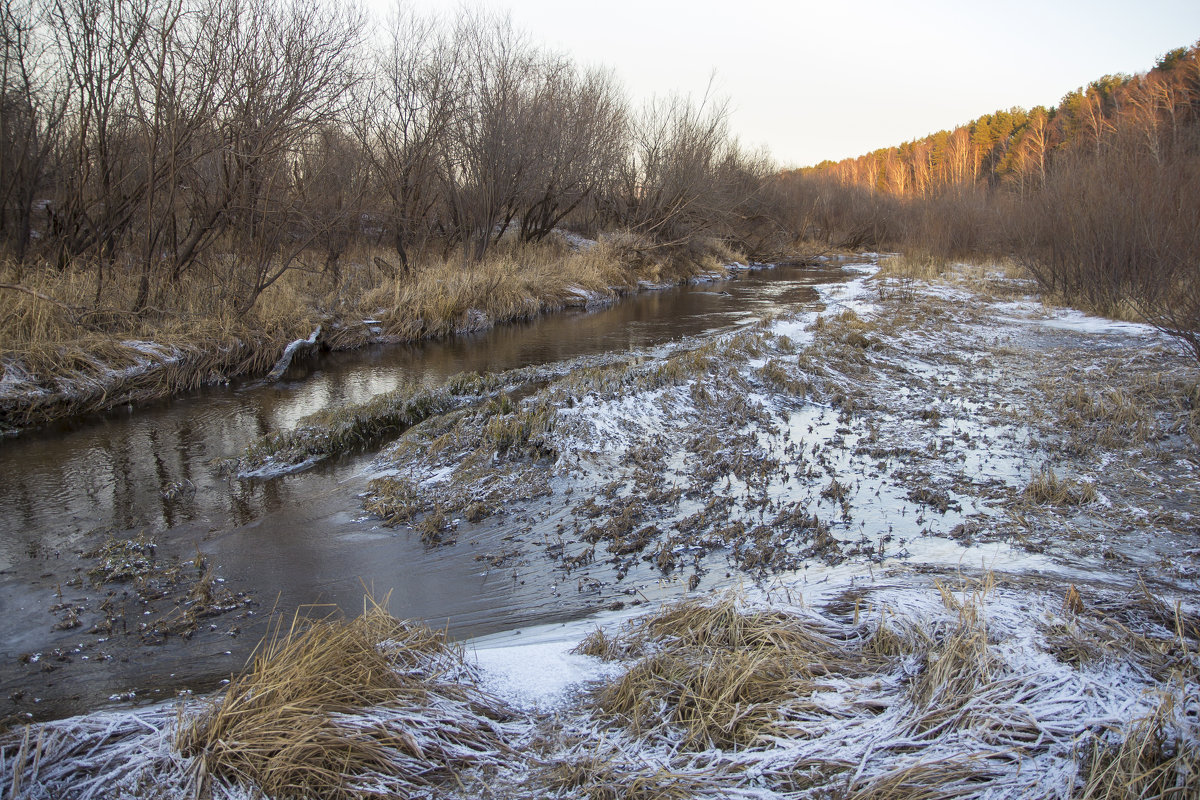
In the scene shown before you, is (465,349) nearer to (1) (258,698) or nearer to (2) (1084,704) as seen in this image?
(1) (258,698)

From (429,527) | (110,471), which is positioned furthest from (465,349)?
(429,527)

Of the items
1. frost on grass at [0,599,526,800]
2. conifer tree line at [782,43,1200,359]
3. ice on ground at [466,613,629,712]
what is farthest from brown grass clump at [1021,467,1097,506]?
frost on grass at [0,599,526,800]

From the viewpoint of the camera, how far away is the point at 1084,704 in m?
2.55

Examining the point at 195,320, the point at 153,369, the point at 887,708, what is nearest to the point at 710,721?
the point at 887,708

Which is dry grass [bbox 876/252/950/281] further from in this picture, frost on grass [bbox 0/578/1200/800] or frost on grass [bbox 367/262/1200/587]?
frost on grass [bbox 0/578/1200/800]

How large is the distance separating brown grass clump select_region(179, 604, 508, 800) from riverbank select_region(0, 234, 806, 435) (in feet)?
23.2

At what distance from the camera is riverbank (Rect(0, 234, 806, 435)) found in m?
8.34

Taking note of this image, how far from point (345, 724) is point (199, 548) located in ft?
9.94

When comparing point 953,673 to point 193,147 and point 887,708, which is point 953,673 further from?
point 193,147

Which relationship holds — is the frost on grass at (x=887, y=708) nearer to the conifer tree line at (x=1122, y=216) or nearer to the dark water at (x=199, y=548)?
the dark water at (x=199, y=548)

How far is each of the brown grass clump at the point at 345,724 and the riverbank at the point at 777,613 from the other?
0.05ft

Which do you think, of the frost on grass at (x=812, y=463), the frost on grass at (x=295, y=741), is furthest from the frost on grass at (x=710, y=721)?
the frost on grass at (x=812, y=463)

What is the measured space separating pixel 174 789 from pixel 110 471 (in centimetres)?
540

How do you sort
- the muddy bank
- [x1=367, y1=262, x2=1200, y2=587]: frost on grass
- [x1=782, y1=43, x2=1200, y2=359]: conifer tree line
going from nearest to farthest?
[x1=367, y1=262, x2=1200, y2=587]: frost on grass, the muddy bank, [x1=782, y1=43, x2=1200, y2=359]: conifer tree line
